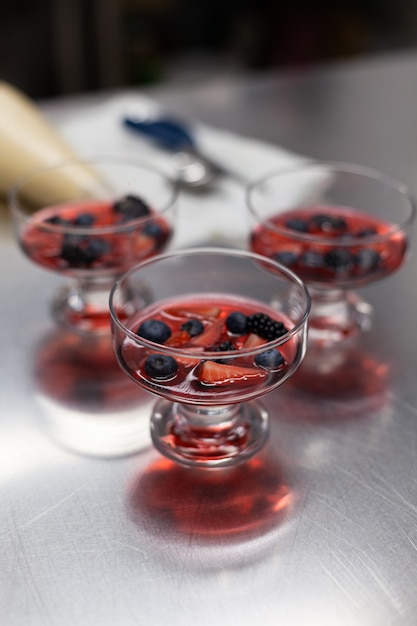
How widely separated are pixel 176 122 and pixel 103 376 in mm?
611

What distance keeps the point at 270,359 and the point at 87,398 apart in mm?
246

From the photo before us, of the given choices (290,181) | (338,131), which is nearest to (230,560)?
(290,181)

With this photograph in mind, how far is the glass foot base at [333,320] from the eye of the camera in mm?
1067

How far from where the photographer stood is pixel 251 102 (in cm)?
167

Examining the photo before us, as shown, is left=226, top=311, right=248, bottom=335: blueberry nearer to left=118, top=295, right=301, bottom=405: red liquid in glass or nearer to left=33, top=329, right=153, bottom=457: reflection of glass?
left=118, top=295, right=301, bottom=405: red liquid in glass

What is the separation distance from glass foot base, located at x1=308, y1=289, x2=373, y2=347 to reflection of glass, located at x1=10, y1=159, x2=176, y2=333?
20 centimetres

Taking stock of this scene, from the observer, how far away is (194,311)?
3.04 ft

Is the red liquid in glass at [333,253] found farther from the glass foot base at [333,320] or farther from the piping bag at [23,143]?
the piping bag at [23,143]

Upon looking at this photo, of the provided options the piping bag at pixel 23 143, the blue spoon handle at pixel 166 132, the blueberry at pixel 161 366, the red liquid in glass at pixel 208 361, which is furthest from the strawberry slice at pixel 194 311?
the blue spoon handle at pixel 166 132

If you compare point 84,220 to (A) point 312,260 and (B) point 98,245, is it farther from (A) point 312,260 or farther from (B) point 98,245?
(A) point 312,260

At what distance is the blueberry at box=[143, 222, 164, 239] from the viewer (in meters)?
1.07

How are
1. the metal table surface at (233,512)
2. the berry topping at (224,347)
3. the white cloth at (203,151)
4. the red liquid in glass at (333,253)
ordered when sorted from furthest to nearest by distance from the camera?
the white cloth at (203,151) → the red liquid in glass at (333,253) → the berry topping at (224,347) → the metal table surface at (233,512)

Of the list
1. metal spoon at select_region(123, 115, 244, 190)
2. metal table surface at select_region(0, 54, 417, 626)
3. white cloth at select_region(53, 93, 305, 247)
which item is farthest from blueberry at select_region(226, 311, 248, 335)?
metal spoon at select_region(123, 115, 244, 190)

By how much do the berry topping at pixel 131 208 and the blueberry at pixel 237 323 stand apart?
0.27 m
